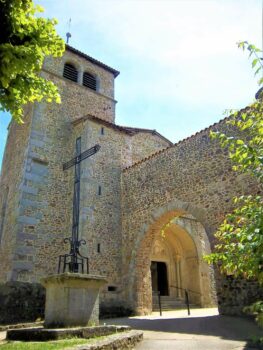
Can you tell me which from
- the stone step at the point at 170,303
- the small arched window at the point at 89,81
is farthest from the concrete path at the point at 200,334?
the small arched window at the point at 89,81

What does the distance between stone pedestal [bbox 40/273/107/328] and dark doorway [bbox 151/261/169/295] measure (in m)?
11.0

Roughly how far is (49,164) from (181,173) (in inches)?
208

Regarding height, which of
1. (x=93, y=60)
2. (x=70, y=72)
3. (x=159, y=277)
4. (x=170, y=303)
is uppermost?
(x=93, y=60)

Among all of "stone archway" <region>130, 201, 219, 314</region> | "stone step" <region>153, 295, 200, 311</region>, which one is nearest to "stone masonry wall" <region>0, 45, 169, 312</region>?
"stone archway" <region>130, 201, 219, 314</region>

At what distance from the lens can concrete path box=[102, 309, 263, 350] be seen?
17.2 feet

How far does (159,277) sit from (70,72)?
11.5m

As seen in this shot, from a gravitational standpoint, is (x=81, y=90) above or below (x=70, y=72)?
below

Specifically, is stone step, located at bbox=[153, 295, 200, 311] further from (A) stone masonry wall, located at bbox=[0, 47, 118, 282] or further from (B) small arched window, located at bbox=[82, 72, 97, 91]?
(B) small arched window, located at bbox=[82, 72, 97, 91]

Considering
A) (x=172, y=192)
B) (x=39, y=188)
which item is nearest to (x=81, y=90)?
(x=39, y=188)

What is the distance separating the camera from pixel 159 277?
16.8 metres

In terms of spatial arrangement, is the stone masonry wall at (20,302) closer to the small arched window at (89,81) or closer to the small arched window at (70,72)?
the small arched window at (70,72)

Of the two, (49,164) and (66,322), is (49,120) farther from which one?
(66,322)

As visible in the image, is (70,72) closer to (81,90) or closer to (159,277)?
(81,90)

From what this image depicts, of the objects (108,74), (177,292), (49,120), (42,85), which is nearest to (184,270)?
(177,292)
